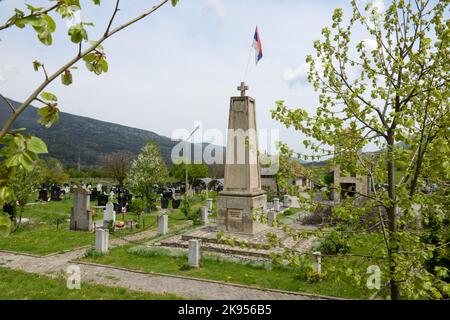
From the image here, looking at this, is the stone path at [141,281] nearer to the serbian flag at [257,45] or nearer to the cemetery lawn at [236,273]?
the cemetery lawn at [236,273]

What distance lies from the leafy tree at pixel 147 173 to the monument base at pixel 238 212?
12095 millimetres

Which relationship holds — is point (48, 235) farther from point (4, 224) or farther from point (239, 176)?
point (4, 224)

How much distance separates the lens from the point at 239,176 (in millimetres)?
15414

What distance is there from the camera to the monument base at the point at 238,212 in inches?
592

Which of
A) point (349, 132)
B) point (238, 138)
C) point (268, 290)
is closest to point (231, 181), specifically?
point (238, 138)

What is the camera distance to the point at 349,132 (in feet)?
16.5

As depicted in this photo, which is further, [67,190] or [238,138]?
[67,190]

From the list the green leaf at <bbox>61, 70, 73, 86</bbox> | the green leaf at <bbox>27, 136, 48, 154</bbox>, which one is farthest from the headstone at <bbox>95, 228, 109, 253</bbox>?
the green leaf at <bbox>27, 136, 48, 154</bbox>

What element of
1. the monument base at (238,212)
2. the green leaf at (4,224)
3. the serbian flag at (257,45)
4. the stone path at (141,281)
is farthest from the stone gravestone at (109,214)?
the green leaf at (4,224)

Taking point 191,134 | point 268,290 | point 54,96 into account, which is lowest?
point 268,290

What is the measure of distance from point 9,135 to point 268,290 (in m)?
9.26

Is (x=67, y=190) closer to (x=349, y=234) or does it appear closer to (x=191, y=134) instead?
(x=191, y=134)

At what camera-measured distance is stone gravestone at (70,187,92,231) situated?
58.3 feet
